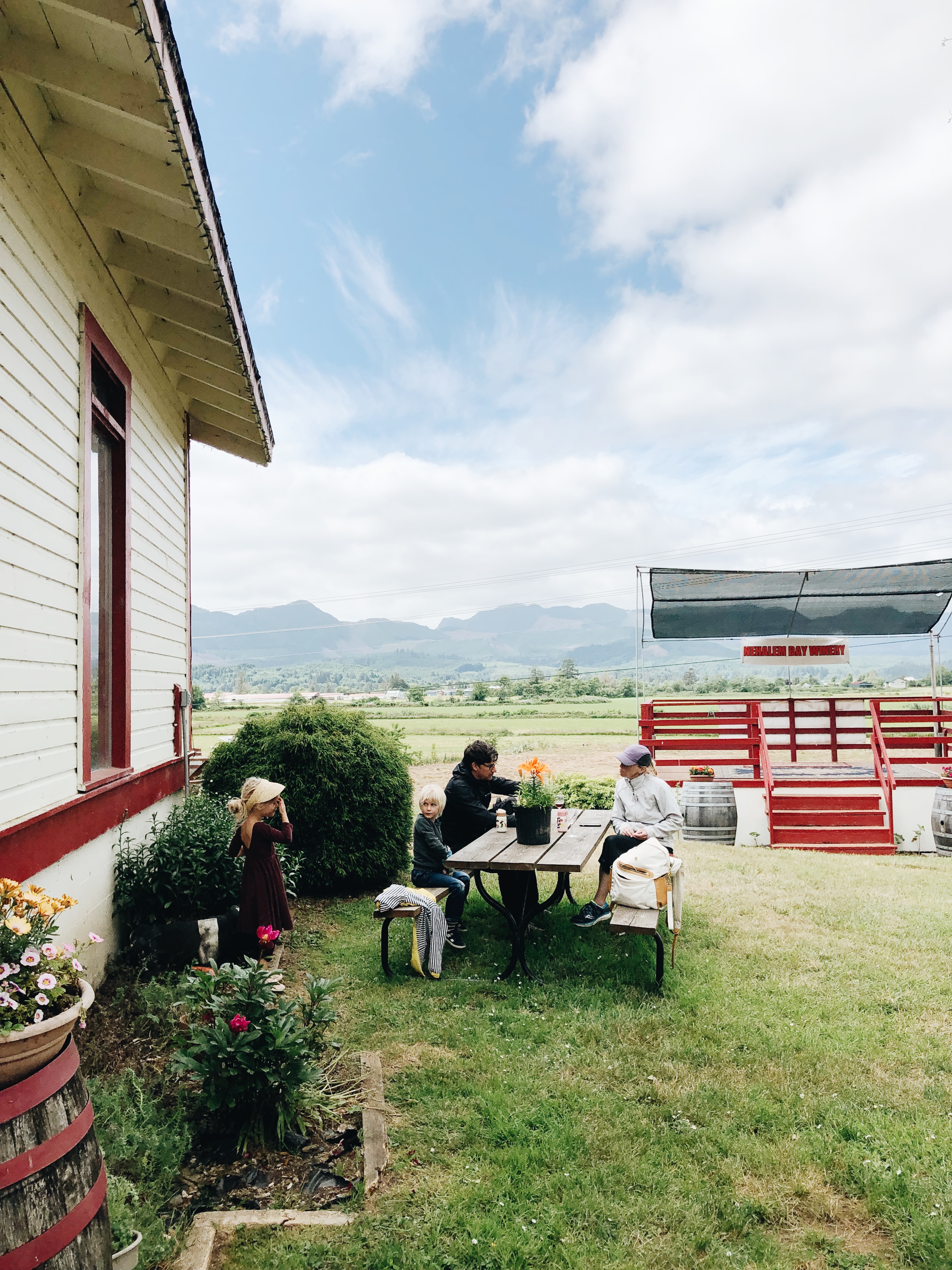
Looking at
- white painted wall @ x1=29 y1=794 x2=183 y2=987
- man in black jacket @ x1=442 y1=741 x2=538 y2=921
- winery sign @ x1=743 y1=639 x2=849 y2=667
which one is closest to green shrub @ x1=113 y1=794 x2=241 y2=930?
white painted wall @ x1=29 y1=794 x2=183 y2=987

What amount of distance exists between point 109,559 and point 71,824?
1.90 m

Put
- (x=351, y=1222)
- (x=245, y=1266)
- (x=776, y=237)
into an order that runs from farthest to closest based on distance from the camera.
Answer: (x=776, y=237) < (x=351, y=1222) < (x=245, y=1266)

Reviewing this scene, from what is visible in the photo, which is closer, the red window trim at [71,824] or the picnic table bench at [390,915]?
the red window trim at [71,824]

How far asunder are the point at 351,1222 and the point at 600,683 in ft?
276

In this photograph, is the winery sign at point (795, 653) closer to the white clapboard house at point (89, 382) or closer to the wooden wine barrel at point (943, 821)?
the wooden wine barrel at point (943, 821)

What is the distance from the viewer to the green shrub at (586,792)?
1132 cm

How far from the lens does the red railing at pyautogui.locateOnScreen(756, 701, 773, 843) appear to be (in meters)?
10.2

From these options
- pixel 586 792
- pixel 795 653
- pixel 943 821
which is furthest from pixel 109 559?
pixel 795 653

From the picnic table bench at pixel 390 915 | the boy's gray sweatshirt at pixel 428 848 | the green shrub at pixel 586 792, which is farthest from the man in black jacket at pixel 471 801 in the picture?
the green shrub at pixel 586 792

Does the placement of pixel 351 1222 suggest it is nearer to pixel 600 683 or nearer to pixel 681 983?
pixel 681 983

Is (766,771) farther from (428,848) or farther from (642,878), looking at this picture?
(428,848)

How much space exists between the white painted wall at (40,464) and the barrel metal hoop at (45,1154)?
4.99 feet

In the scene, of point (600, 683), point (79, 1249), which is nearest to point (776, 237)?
point (79, 1249)

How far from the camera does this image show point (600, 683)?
280 ft
